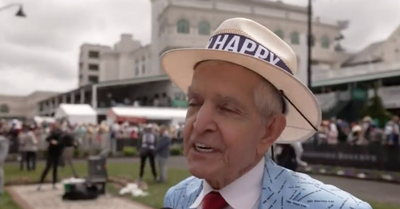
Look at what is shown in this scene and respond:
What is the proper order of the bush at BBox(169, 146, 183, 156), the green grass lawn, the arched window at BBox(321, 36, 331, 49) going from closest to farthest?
the green grass lawn < the bush at BBox(169, 146, 183, 156) < the arched window at BBox(321, 36, 331, 49)

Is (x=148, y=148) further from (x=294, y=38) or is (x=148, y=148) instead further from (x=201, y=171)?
(x=294, y=38)

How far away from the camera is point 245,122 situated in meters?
1.39

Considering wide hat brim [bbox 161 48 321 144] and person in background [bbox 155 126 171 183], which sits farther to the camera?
person in background [bbox 155 126 171 183]

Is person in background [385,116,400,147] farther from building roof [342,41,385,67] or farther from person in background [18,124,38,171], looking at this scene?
building roof [342,41,385,67]

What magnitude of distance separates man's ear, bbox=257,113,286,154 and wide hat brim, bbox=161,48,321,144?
0.09 metres

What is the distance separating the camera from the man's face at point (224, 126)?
1.37 meters

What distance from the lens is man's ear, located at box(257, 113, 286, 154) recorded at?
1470mm

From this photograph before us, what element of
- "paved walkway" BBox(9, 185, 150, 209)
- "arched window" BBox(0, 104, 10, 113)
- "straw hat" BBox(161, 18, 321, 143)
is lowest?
"paved walkway" BBox(9, 185, 150, 209)

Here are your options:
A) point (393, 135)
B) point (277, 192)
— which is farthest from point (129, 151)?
point (277, 192)

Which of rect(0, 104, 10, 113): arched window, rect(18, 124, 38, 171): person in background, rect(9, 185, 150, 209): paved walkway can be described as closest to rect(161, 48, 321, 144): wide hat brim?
rect(9, 185, 150, 209): paved walkway

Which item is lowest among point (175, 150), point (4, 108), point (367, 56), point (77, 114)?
point (175, 150)

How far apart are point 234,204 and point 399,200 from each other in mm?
9550

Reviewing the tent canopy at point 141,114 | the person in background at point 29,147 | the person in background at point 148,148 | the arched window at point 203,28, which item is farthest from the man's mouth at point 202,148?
the arched window at point 203,28

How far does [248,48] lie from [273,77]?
118mm
